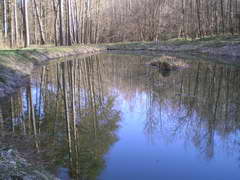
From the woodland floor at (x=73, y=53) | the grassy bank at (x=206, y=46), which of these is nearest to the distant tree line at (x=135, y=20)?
the grassy bank at (x=206, y=46)

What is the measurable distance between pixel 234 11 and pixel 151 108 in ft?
106

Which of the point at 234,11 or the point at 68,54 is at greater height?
the point at 234,11

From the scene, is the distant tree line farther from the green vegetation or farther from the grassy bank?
the grassy bank

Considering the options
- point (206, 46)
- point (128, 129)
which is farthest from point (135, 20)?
point (128, 129)

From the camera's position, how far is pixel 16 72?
1102 centimetres

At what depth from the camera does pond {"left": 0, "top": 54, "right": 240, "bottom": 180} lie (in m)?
4.36

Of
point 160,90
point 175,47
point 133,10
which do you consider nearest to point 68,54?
point 175,47

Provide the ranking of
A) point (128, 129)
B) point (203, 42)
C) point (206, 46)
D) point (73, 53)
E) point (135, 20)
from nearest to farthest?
1. point (128, 129)
2. point (73, 53)
3. point (206, 46)
4. point (203, 42)
5. point (135, 20)

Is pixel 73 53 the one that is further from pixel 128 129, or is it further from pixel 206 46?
pixel 128 129

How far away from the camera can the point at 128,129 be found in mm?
6281

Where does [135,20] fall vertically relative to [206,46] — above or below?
above

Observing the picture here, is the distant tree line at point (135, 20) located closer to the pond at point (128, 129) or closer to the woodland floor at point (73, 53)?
the woodland floor at point (73, 53)

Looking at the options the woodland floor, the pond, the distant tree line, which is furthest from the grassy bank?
the pond

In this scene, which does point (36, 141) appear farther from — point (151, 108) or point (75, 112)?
point (151, 108)
